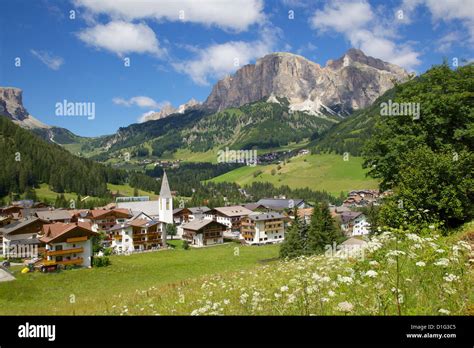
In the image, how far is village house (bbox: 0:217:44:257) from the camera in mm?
73438

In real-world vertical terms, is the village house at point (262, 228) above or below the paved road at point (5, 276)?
below

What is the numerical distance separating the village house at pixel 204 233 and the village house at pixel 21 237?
119 feet

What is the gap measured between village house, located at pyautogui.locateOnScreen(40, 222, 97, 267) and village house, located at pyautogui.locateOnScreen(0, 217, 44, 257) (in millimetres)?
13463

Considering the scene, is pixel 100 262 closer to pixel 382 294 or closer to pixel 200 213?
pixel 200 213

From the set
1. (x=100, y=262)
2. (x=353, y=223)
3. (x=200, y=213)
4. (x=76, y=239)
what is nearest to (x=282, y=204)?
(x=200, y=213)

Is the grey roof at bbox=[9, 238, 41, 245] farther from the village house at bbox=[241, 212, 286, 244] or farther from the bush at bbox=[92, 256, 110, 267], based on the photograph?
the village house at bbox=[241, 212, 286, 244]

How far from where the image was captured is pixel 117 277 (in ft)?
167

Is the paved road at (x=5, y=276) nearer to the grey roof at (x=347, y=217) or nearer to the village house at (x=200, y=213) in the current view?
the village house at (x=200, y=213)

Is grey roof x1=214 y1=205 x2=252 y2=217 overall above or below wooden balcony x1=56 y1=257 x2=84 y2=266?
above

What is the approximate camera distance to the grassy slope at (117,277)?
3533cm

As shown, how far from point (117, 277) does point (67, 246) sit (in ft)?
50.3

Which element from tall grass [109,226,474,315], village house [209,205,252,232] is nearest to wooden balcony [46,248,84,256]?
village house [209,205,252,232]

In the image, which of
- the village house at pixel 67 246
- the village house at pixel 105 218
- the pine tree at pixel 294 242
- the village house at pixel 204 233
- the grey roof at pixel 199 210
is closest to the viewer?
the pine tree at pixel 294 242

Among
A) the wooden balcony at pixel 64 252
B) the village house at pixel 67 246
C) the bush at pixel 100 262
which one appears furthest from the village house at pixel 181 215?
the wooden balcony at pixel 64 252
